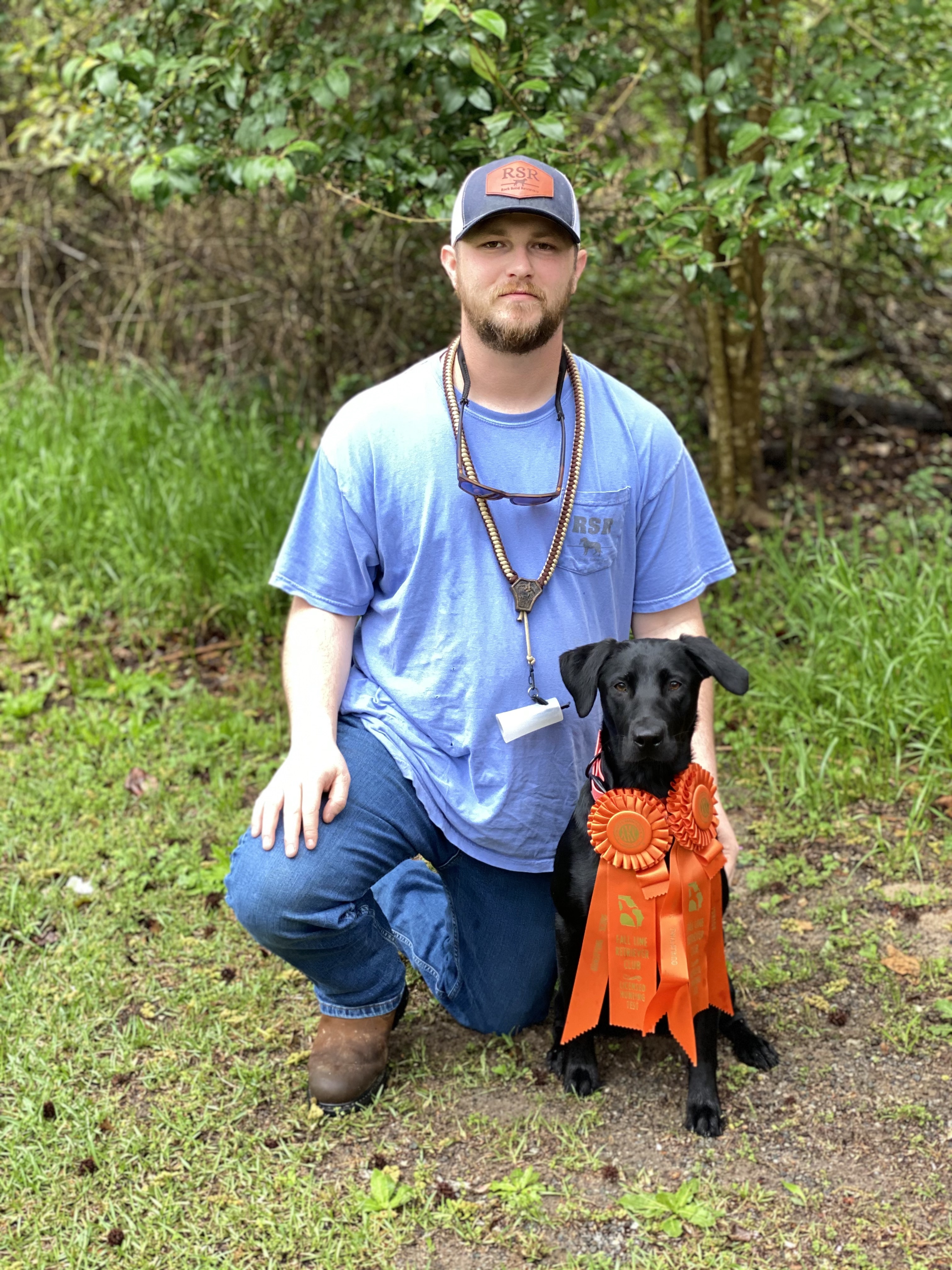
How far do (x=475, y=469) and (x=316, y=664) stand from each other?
54cm

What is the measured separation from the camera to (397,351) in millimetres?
5719

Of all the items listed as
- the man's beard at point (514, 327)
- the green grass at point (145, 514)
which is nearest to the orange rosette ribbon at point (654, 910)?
the man's beard at point (514, 327)

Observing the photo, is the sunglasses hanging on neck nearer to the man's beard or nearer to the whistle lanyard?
the whistle lanyard

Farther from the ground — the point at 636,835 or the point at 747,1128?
the point at 636,835

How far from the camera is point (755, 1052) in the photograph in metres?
2.58

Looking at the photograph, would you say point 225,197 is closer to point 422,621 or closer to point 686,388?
point 686,388

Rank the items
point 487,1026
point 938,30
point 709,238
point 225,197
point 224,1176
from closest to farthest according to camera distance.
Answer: point 224,1176, point 487,1026, point 709,238, point 938,30, point 225,197

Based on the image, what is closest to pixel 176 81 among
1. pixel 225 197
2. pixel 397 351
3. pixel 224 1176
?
pixel 225 197

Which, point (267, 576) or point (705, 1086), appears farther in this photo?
point (267, 576)

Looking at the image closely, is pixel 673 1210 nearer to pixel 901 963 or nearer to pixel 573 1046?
pixel 573 1046

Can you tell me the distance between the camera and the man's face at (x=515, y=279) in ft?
8.04

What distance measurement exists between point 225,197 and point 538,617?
3.72m

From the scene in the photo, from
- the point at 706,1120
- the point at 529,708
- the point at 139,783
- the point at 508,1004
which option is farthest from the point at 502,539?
the point at 139,783

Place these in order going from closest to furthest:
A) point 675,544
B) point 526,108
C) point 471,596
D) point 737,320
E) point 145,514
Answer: point 471,596
point 675,544
point 526,108
point 737,320
point 145,514
